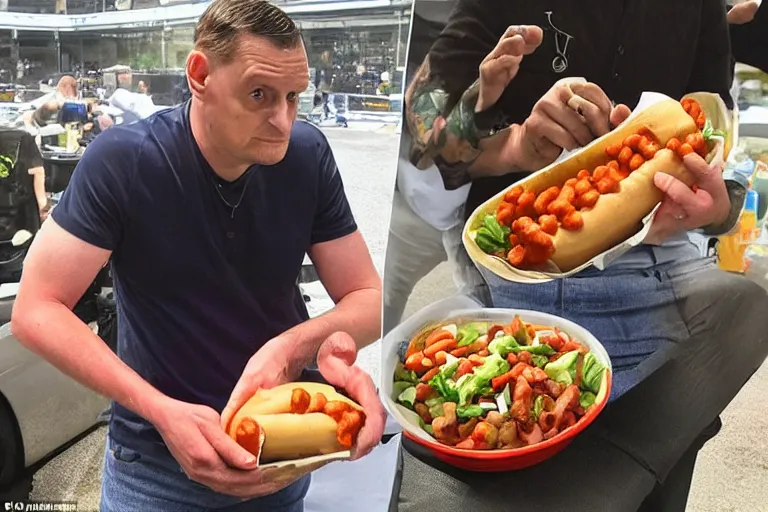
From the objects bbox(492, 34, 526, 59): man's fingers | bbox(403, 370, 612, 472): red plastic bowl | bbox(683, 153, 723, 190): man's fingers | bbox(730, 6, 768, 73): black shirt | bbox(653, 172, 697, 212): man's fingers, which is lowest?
bbox(403, 370, 612, 472): red plastic bowl

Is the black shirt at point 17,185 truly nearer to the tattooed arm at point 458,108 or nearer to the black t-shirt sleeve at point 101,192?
the black t-shirt sleeve at point 101,192

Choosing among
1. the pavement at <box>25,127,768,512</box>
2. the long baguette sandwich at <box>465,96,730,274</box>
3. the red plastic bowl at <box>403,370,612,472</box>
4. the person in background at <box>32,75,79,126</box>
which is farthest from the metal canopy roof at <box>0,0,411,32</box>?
the pavement at <box>25,127,768,512</box>

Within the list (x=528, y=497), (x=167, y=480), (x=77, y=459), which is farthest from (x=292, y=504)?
(x=77, y=459)

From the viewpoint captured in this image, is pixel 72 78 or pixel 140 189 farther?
pixel 72 78

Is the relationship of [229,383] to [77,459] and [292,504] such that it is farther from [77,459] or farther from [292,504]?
[77,459]

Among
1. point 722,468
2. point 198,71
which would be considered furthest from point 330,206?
point 722,468

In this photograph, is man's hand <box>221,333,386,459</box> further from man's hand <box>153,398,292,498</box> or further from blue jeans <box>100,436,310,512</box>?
blue jeans <box>100,436,310,512</box>
